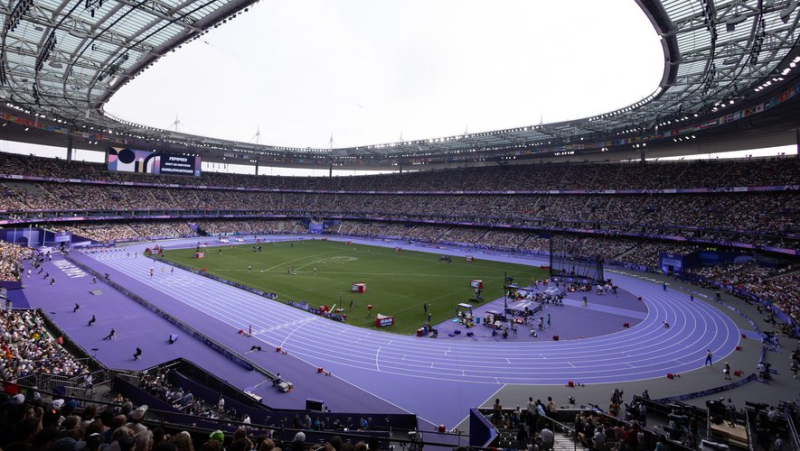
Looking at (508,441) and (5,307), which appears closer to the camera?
(508,441)

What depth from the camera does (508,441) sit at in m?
11.3

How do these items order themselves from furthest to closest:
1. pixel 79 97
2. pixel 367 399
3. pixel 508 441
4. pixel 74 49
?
pixel 79 97, pixel 74 49, pixel 367 399, pixel 508 441

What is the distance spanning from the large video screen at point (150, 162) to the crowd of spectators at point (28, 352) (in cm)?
5708

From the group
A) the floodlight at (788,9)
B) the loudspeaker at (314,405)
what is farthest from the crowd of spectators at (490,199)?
the loudspeaker at (314,405)

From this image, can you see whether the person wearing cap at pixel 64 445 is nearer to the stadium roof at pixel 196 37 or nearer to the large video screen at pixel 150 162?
the stadium roof at pixel 196 37

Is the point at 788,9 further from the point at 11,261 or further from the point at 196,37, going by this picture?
the point at 11,261

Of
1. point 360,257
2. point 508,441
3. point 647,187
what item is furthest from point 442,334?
point 647,187

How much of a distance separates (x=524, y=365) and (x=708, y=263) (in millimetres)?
34797

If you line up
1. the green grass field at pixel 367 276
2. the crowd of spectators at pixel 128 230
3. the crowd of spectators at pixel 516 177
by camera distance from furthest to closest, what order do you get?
the crowd of spectators at pixel 128 230
the crowd of spectators at pixel 516 177
the green grass field at pixel 367 276

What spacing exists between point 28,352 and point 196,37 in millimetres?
19073

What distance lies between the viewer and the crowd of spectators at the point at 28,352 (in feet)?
48.5

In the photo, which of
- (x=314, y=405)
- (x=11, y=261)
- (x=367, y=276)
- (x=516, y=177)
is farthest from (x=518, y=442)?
(x=516, y=177)

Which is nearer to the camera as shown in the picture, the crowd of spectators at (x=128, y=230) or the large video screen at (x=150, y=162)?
the crowd of spectators at (x=128, y=230)

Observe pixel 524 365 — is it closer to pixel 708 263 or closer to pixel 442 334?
pixel 442 334
